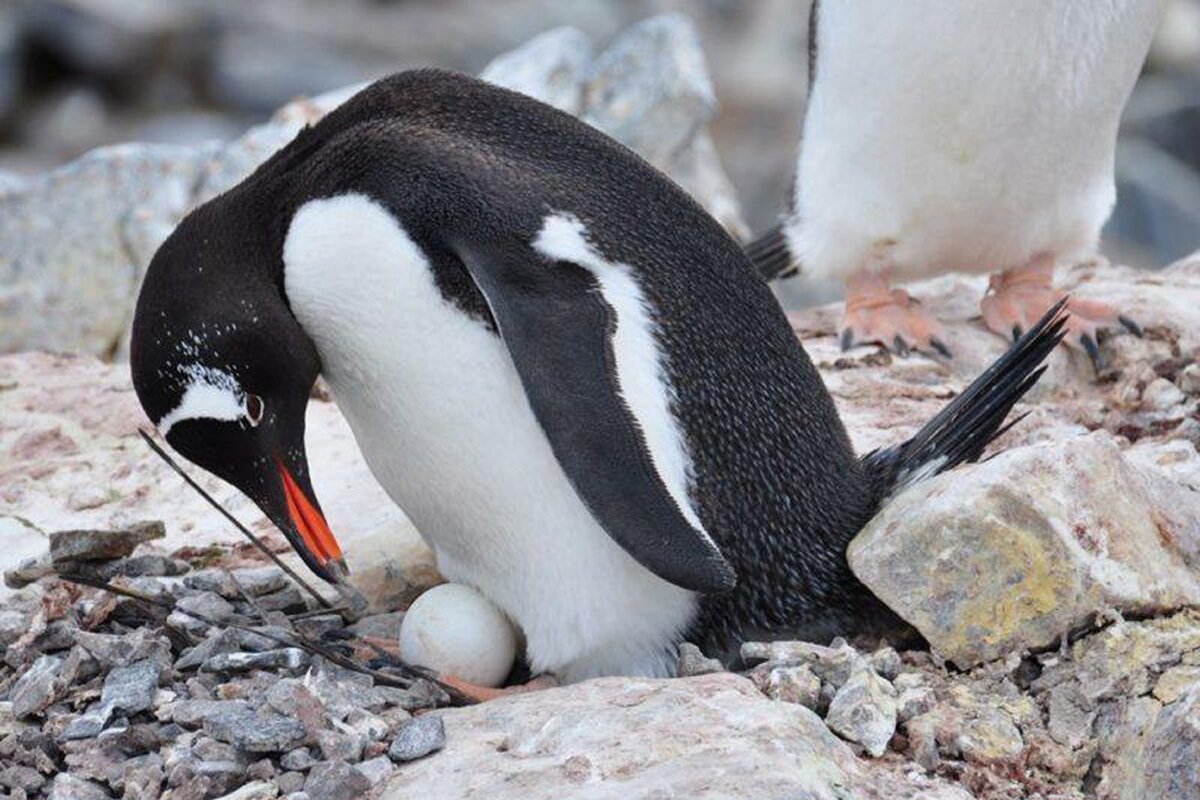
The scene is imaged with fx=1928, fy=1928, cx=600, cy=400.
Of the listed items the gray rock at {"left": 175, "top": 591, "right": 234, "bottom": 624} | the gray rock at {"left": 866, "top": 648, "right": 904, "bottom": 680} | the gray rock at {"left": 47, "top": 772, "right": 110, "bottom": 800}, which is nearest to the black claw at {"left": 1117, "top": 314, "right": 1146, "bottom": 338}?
the gray rock at {"left": 866, "top": 648, "right": 904, "bottom": 680}

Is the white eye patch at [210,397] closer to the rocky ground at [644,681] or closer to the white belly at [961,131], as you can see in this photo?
the rocky ground at [644,681]

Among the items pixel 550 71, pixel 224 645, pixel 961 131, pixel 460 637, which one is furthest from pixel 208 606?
pixel 550 71

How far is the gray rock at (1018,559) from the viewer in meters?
2.69

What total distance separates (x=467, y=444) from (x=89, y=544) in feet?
2.41

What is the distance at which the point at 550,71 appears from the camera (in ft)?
20.3

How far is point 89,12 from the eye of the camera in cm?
1446

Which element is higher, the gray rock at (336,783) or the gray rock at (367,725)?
the gray rock at (367,725)

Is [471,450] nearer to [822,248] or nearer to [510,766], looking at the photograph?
[510,766]

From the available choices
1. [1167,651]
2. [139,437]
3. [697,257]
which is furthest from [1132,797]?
[139,437]

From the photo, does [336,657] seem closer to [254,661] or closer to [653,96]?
[254,661]

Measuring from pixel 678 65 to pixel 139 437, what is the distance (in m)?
2.77

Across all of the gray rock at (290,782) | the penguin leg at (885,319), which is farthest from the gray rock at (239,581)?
the penguin leg at (885,319)

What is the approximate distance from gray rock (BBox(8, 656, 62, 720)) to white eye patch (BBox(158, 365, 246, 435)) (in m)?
0.40

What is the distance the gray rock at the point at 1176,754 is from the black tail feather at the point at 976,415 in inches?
28.7
